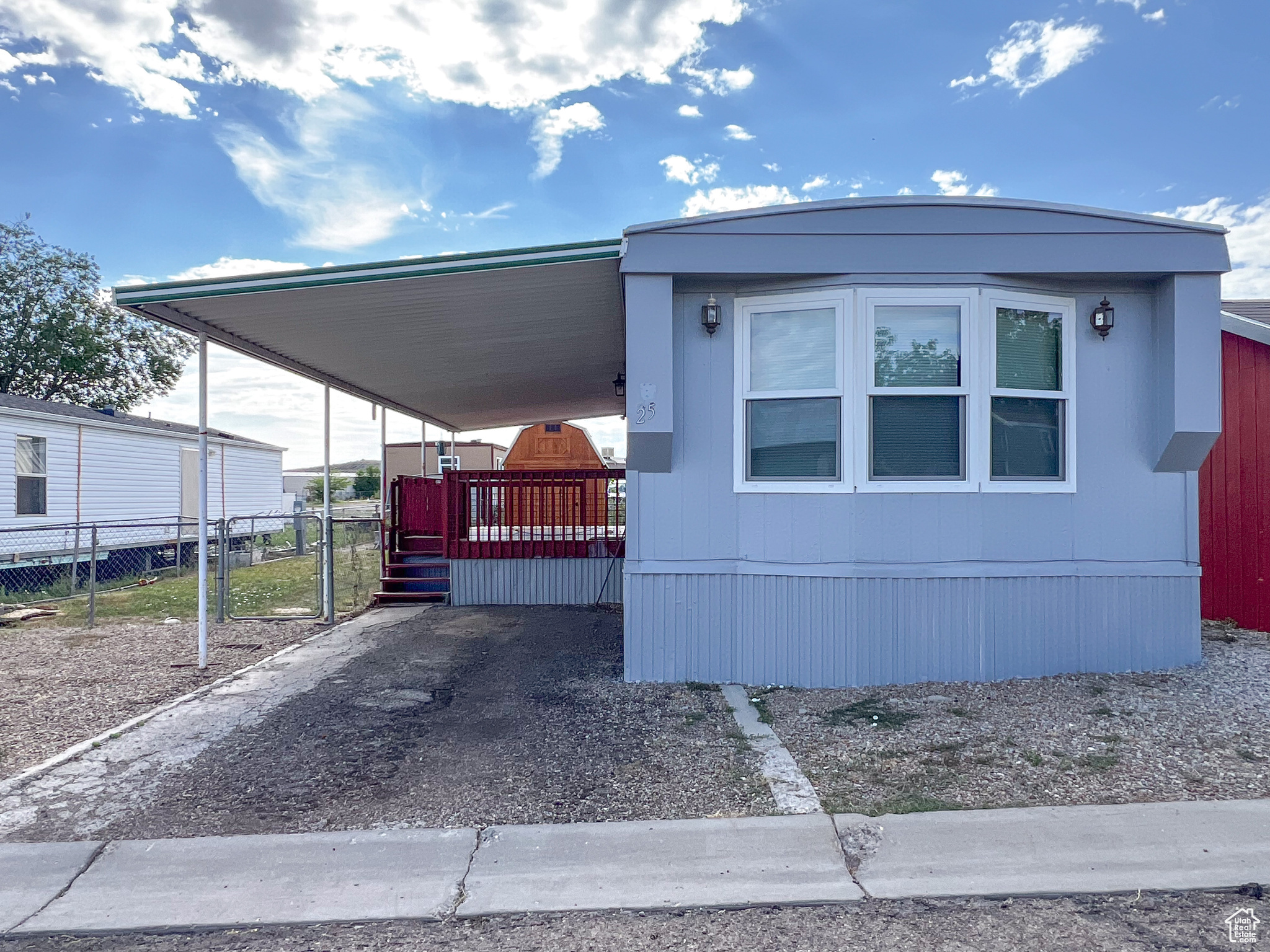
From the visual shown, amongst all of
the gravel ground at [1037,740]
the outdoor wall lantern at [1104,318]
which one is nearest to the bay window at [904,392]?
the outdoor wall lantern at [1104,318]

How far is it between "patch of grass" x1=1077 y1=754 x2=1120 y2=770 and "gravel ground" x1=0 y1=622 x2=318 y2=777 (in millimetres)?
5610

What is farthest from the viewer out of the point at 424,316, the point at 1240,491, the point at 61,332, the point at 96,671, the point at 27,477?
the point at 61,332

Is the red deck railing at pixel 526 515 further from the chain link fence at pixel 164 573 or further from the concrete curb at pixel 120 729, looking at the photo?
the concrete curb at pixel 120 729

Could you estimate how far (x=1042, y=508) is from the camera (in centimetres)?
492

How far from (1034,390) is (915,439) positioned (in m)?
0.92

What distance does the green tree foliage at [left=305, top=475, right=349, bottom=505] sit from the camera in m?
36.9

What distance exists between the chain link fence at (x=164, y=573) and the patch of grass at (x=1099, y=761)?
646 cm

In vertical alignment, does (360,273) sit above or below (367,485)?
above

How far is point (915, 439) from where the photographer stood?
4.82 metres

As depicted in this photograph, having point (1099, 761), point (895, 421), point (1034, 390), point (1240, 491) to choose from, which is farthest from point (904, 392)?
point (1240, 491)

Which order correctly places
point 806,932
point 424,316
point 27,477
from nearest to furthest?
point 806,932 → point 424,316 → point 27,477

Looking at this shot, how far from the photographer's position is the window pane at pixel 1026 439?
4.87 meters

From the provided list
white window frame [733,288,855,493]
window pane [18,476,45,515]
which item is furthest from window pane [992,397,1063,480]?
window pane [18,476,45,515]

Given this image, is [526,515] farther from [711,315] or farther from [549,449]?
[549,449]
